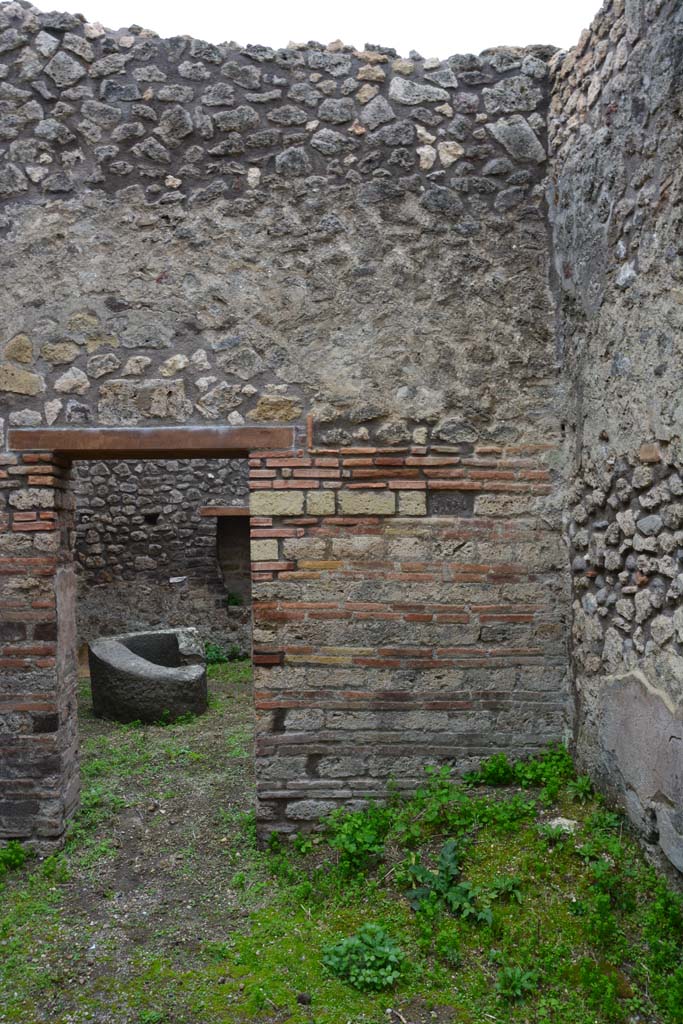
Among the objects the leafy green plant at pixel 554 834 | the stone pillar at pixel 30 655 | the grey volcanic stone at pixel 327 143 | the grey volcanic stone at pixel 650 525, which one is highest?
the grey volcanic stone at pixel 327 143

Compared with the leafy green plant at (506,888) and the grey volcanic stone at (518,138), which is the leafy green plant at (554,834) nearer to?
the leafy green plant at (506,888)

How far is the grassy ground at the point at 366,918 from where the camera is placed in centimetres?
288

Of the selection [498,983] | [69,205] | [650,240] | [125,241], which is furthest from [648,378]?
[69,205]

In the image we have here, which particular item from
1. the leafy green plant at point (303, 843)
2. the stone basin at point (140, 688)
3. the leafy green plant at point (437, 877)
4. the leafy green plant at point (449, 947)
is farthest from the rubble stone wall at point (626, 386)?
the stone basin at point (140, 688)

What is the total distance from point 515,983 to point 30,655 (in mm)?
2925

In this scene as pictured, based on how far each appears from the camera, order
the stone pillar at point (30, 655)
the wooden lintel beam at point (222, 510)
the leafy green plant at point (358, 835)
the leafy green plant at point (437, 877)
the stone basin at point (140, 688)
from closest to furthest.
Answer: the leafy green plant at point (437, 877) → the leafy green plant at point (358, 835) → the stone pillar at point (30, 655) → the stone basin at point (140, 688) → the wooden lintel beam at point (222, 510)

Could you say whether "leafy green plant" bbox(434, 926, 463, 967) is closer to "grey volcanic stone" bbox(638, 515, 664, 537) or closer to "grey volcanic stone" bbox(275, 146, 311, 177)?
"grey volcanic stone" bbox(638, 515, 664, 537)

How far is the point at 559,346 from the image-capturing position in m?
4.31

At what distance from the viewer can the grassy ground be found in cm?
288

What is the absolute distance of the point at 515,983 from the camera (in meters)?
2.88

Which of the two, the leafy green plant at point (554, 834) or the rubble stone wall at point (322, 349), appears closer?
the leafy green plant at point (554, 834)

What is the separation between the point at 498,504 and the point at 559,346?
3.25ft

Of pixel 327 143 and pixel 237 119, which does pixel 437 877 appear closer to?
pixel 327 143

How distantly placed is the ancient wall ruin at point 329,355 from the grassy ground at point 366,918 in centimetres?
31
